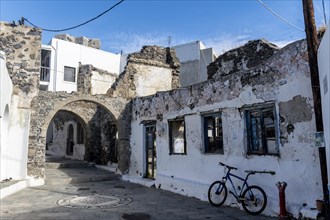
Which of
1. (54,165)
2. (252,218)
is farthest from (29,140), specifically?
(252,218)

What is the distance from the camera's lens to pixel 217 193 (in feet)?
25.3

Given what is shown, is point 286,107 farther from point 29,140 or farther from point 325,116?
point 29,140

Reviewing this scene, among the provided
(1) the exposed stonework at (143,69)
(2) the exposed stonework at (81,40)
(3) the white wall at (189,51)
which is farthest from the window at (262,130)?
(2) the exposed stonework at (81,40)

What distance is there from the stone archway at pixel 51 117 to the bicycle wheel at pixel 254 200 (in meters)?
7.40

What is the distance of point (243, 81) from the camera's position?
7590 millimetres

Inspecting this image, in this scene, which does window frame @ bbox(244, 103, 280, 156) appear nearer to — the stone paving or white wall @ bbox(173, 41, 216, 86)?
the stone paving

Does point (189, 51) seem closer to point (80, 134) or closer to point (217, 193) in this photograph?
point (80, 134)

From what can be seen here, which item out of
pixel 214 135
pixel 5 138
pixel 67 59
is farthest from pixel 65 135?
pixel 214 135

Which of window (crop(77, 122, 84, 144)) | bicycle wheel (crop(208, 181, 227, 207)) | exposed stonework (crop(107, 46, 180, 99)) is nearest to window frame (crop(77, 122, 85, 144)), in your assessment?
window (crop(77, 122, 84, 144))

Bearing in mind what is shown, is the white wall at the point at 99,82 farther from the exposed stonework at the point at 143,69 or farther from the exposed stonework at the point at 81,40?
the exposed stonework at the point at 143,69

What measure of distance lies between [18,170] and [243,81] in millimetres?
8442

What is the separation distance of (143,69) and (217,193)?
361 inches

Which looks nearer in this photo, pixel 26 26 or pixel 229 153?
pixel 229 153

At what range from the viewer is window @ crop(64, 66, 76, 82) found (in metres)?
25.7
